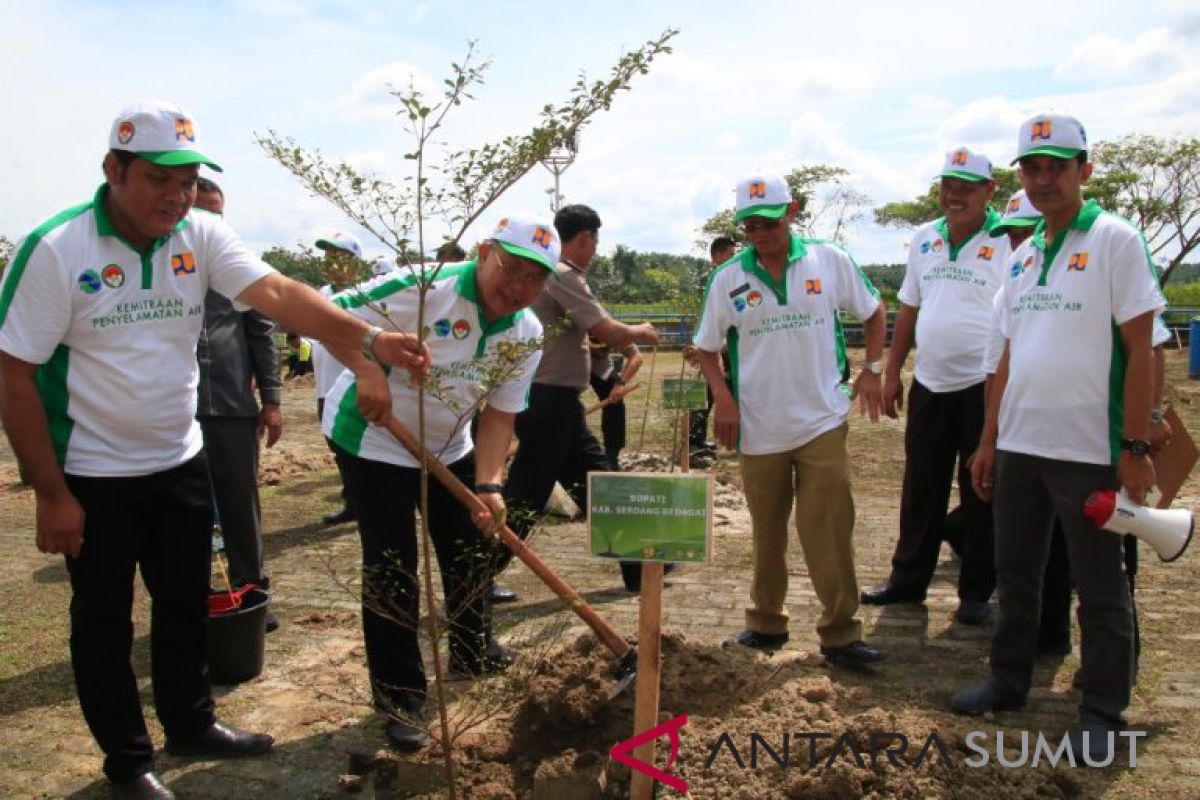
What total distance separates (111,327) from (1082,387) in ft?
10.9

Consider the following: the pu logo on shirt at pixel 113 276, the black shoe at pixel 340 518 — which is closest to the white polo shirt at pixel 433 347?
the pu logo on shirt at pixel 113 276

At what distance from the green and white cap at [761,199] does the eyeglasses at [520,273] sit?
1197 millimetres

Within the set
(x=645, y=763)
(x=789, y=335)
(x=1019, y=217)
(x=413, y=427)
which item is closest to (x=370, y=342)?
(x=413, y=427)

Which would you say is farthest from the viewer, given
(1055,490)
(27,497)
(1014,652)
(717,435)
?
(27,497)

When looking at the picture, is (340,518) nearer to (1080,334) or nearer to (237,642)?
(237,642)

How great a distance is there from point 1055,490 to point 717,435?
1528 mm

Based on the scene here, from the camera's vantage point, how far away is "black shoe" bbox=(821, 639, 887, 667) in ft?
14.6

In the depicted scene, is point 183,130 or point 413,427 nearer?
point 183,130

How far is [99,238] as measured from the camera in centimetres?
323

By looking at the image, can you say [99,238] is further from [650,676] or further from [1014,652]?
[1014,652]

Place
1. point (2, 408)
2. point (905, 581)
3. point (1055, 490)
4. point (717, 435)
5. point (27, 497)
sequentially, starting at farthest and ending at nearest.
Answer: point (27, 497) < point (905, 581) < point (717, 435) < point (1055, 490) < point (2, 408)

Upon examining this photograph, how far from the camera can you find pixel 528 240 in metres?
3.48

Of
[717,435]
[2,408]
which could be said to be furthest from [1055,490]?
[2,408]

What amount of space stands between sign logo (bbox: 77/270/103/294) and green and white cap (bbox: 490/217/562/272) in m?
1.29
